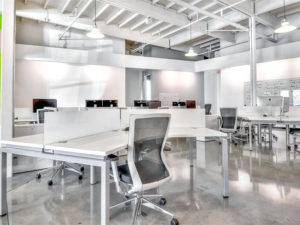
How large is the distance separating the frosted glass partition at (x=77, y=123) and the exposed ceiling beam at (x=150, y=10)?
12.5 feet

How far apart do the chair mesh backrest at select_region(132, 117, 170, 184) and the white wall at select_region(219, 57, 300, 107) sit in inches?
315

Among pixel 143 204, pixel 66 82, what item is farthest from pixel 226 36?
pixel 143 204

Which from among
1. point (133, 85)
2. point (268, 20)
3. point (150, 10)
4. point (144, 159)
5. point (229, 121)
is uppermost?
point (268, 20)

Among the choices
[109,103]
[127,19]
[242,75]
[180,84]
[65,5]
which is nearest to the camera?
[65,5]

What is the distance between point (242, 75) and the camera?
8891mm

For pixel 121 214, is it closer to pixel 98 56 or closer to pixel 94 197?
pixel 94 197

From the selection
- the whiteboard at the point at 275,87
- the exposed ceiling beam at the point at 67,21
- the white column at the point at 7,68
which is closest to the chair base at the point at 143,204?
the white column at the point at 7,68

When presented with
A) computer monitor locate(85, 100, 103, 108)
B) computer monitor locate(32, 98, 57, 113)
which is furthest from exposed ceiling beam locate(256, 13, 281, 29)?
computer monitor locate(32, 98, 57, 113)

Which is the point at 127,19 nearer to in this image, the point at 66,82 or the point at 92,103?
the point at 66,82

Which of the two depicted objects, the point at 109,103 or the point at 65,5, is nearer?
the point at 65,5

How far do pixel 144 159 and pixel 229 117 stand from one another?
4171mm

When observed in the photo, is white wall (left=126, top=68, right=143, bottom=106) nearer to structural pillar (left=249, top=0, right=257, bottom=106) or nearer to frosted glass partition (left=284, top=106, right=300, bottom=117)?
structural pillar (left=249, top=0, right=257, bottom=106)

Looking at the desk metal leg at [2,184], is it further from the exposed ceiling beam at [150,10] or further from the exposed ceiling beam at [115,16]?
the exposed ceiling beam at [115,16]

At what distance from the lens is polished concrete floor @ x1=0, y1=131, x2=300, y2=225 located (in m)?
1.92
